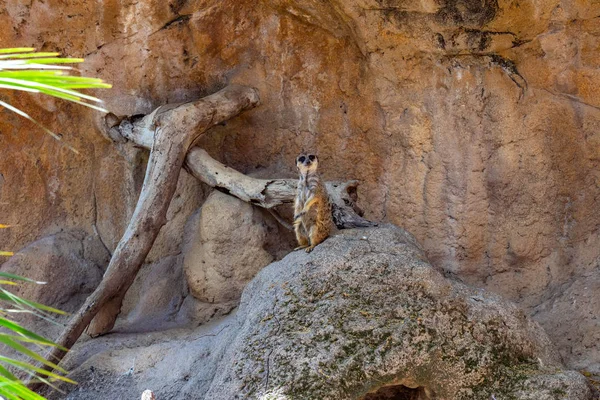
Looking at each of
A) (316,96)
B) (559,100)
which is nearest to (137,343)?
(316,96)

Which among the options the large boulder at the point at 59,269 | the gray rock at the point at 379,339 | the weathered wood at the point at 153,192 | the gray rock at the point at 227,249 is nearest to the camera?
the gray rock at the point at 379,339

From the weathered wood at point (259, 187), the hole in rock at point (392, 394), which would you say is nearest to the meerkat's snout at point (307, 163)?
the weathered wood at point (259, 187)

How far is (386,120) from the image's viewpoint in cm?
594

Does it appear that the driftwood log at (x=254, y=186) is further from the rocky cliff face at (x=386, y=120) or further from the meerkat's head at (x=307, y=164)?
the rocky cliff face at (x=386, y=120)

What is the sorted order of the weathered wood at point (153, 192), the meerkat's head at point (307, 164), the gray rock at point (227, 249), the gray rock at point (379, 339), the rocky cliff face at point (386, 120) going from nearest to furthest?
the gray rock at point (379, 339) → the meerkat's head at point (307, 164) → the rocky cliff face at point (386, 120) → the weathered wood at point (153, 192) → the gray rock at point (227, 249)

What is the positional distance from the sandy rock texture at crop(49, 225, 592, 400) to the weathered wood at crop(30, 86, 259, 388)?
32.5 inches

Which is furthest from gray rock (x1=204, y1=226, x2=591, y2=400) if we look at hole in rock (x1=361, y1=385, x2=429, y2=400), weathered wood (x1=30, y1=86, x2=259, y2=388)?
weathered wood (x1=30, y1=86, x2=259, y2=388)

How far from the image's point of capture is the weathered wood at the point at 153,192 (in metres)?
5.44

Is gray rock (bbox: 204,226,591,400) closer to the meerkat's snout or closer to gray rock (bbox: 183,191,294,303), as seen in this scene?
the meerkat's snout

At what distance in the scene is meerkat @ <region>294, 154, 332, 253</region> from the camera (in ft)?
16.4

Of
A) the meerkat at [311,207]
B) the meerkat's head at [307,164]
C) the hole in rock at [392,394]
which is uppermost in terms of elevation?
the meerkat's head at [307,164]

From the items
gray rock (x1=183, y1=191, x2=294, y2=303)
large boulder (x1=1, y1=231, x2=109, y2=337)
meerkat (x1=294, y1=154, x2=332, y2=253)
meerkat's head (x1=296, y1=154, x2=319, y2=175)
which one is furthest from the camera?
large boulder (x1=1, y1=231, x2=109, y2=337)

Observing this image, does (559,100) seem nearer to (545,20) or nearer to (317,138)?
(545,20)

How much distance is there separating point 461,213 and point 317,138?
4.31ft
